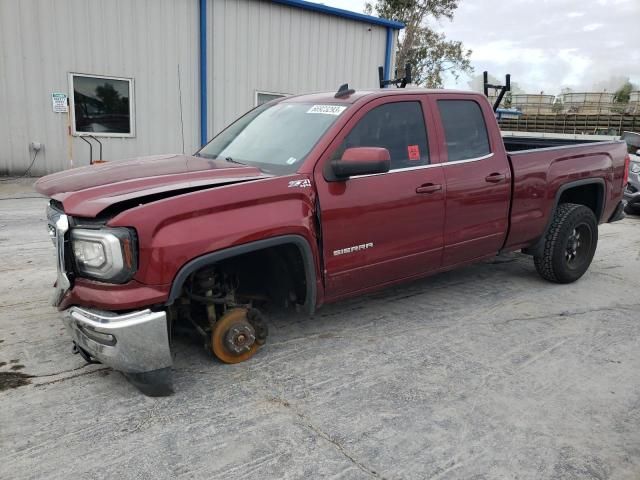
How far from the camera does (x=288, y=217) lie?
3266mm

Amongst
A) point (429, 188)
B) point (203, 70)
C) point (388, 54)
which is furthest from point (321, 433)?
point (388, 54)

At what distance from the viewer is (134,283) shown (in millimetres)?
2811

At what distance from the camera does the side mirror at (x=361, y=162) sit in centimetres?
337

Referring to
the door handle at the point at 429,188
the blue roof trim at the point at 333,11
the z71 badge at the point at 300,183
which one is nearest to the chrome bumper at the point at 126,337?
the z71 badge at the point at 300,183

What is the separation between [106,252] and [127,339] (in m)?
0.46

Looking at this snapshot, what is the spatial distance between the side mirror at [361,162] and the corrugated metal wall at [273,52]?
1051 centimetres

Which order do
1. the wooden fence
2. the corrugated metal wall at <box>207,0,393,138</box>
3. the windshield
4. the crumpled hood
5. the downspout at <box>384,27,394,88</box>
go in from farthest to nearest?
the wooden fence < the downspout at <box>384,27,394,88</box> < the corrugated metal wall at <box>207,0,393,138</box> < the windshield < the crumpled hood

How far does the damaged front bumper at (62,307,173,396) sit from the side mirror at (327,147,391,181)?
4.62ft

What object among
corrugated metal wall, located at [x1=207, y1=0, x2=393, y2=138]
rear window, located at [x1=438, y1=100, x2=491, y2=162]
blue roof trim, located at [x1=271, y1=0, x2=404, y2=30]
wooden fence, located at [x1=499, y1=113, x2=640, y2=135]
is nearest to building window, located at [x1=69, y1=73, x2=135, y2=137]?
Result: corrugated metal wall, located at [x1=207, y1=0, x2=393, y2=138]

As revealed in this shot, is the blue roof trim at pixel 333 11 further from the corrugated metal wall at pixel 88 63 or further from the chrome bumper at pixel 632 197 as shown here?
the chrome bumper at pixel 632 197

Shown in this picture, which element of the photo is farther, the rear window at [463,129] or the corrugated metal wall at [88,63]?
the corrugated metal wall at [88,63]

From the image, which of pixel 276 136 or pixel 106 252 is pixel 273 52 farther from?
pixel 106 252

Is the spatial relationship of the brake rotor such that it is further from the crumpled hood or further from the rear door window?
the rear door window

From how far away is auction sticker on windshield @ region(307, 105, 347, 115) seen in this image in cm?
380
